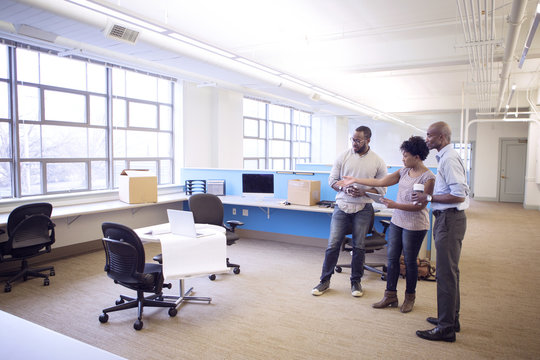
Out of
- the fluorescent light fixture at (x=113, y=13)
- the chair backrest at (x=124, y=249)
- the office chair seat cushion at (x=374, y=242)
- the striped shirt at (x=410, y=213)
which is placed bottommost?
the office chair seat cushion at (x=374, y=242)

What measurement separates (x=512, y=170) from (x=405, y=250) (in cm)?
1092

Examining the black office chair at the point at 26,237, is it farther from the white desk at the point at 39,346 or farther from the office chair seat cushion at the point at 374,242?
the office chair seat cushion at the point at 374,242

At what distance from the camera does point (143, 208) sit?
20.1ft

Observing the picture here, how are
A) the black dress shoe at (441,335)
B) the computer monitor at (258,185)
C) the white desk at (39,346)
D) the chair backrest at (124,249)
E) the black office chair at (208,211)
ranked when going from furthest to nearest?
the computer monitor at (258,185) → the black office chair at (208,211) → the chair backrest at (124,249) → the black dress shoe at (441,335) → the white desk at (39,346)

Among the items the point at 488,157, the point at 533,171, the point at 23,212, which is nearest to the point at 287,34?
the point at 23,212

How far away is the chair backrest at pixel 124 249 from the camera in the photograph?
2.90 meters

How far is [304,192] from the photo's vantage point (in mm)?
5203

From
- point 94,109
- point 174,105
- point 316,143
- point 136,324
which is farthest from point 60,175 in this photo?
point 316,143

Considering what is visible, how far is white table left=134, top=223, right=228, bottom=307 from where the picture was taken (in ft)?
10.1

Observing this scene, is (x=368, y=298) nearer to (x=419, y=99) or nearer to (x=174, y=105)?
(x=174, y=105)

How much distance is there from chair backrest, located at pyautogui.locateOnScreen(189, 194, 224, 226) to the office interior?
170cm

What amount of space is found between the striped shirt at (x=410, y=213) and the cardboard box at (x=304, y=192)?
2024mm

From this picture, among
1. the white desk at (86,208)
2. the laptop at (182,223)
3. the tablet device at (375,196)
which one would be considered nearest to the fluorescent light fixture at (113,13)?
the laptop at (182,223)

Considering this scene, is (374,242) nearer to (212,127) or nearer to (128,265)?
(128,265)
